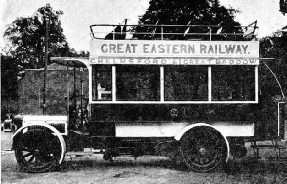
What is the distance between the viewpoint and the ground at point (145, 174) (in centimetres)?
780

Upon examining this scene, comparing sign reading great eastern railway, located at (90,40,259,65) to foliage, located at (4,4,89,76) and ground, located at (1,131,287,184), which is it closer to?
ground, located at (1,131,287,184)

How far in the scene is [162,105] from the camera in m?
8.93

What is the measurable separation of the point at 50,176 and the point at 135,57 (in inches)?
116

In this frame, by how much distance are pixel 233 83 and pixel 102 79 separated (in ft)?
9.15

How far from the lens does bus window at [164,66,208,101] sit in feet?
29.5

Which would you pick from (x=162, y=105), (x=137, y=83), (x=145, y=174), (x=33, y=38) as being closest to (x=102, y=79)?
(x=137, y=83)

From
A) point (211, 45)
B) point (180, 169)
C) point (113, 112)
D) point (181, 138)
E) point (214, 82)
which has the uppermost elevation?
point (211, 45)

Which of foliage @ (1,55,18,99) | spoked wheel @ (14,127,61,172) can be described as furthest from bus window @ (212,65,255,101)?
foliage @ (1,55,18,99)

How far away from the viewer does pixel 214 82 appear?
29.8 ft

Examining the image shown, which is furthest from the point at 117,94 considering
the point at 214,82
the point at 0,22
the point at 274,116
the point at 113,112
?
the point at 274,116

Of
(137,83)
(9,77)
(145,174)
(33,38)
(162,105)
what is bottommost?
(145,174)

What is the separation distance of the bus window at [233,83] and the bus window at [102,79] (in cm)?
220

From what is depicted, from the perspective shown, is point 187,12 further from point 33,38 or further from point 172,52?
point 33,38

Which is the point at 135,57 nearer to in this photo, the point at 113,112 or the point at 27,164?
the point at 113,112
